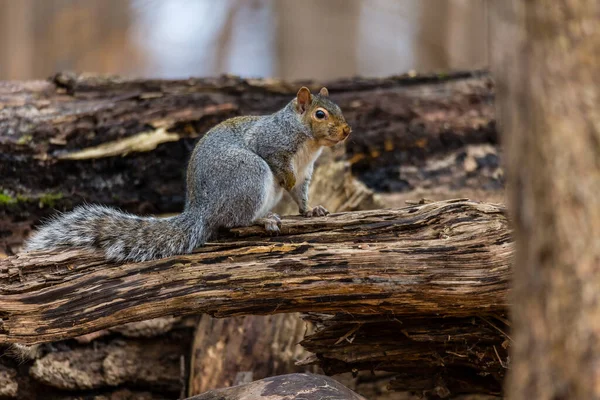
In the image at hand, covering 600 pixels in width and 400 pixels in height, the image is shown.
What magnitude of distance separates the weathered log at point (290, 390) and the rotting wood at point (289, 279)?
1.06 feet

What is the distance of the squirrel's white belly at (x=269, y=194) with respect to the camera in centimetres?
343

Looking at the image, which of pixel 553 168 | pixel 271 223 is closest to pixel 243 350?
pixel 271 223

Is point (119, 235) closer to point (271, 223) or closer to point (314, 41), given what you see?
point (271, 223)

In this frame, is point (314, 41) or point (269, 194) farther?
point (314, 41)

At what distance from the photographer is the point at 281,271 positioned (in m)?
2.91

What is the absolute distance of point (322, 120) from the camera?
3.74 metres

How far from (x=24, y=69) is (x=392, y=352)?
29.0ft

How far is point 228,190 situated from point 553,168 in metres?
2.08

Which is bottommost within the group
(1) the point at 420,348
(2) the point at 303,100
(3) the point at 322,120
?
(1) the point at 420,348

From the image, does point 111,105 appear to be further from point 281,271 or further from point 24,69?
point 24,69

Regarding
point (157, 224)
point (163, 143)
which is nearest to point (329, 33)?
point (163, 143)

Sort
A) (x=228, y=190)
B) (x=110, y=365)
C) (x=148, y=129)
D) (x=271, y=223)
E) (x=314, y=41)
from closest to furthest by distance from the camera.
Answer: (x=271, y=223), (x=228, y=190), (x=110, y=365), (x=148, y=129), (x=314, y=41)

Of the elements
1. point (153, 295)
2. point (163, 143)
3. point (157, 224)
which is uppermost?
point (163, 143)

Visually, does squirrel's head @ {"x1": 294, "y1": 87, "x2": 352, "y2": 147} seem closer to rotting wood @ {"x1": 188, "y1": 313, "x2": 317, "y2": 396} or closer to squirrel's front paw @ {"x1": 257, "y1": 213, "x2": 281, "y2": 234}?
squirrel's front paw @ {"x1": 257, "y1": 213, "x2": 281, "y2": 234}
